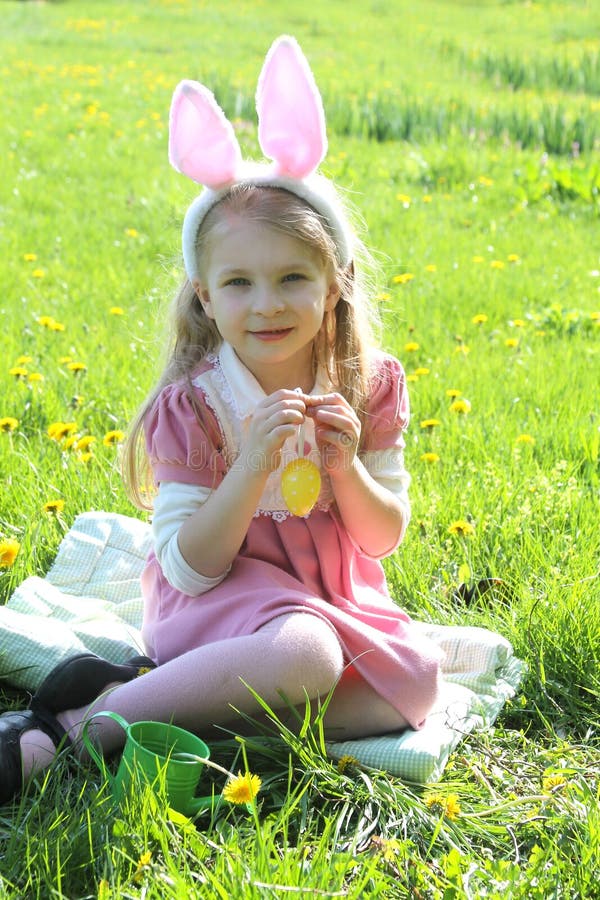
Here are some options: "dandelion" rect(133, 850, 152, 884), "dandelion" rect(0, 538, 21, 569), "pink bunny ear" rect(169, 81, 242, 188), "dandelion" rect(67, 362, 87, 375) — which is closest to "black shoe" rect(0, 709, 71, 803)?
"dandelion" rect(133, 850, 152, 884)

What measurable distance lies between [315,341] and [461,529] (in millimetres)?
574

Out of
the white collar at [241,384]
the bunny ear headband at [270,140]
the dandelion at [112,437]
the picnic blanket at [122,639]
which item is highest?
the bunny ear headband at [270,140]

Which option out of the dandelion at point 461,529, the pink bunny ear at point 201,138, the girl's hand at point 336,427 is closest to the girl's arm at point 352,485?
the girl's hand at point 336,427

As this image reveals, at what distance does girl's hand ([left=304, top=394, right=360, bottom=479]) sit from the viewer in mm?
1774

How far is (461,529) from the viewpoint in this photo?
227 centimetres

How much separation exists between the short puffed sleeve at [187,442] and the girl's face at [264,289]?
0.51 feet

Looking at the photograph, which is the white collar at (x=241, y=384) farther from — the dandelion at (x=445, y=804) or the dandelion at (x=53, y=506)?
the dandelion at (x=445, y=804)

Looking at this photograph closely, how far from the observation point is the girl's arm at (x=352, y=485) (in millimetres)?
1791

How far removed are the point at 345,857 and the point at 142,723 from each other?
39 centimetres

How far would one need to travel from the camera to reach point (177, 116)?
1817 mm

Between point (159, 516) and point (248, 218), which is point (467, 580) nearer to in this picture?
point (159, 516)

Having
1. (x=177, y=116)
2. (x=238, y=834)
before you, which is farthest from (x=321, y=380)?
(x=238, y=834)

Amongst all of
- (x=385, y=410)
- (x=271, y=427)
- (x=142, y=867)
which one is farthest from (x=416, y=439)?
(x=142, y=867)

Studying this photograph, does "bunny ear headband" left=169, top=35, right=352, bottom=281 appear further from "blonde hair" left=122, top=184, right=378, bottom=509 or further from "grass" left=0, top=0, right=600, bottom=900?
"grass" left=0, top=0, right=600, bottom=900
